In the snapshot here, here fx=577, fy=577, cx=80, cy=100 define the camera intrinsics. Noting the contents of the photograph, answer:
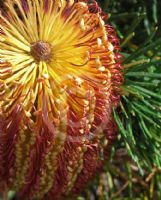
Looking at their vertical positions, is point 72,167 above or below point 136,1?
below

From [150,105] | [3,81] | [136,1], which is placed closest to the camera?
[3,81]

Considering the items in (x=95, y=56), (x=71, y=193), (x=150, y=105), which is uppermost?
(x=95, y=56)

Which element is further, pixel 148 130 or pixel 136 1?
pixel 136 1

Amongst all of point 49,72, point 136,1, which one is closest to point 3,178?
point 49,72

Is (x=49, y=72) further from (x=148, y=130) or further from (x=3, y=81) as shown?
(x=148, y=130)
